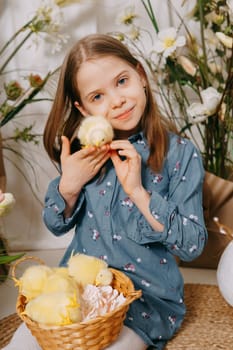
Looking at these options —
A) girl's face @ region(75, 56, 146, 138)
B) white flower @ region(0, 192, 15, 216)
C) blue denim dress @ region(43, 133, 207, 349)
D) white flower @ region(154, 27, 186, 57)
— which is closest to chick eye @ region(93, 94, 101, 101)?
girl's face @ region(75, 56, 146, 138)

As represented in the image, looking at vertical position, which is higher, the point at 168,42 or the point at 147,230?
the point at 168,42

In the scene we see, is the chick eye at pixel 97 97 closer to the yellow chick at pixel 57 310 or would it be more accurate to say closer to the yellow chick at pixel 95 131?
the yellow chick at pixel 95 131

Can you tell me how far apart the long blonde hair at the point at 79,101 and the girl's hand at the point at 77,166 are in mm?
57

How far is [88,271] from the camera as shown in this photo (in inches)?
40.1

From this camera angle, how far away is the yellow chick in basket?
102 centimetres

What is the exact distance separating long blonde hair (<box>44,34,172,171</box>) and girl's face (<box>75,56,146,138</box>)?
0.02m

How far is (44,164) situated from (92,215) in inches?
22.7

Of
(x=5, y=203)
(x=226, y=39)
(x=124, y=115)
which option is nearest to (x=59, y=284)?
(x=5, y=203)

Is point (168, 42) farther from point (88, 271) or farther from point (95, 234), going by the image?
point (88, 271)

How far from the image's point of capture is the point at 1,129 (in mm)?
1642

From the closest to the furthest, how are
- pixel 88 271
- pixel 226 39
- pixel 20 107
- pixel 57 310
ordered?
pixel 57 310 < pixel 88 271 < pixel 226 39 < pixel 20 107

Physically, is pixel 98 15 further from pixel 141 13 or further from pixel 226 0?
pixel 226 0

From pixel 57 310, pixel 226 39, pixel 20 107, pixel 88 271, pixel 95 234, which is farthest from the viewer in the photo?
pixel 20 107

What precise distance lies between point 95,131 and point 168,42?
0.43m
